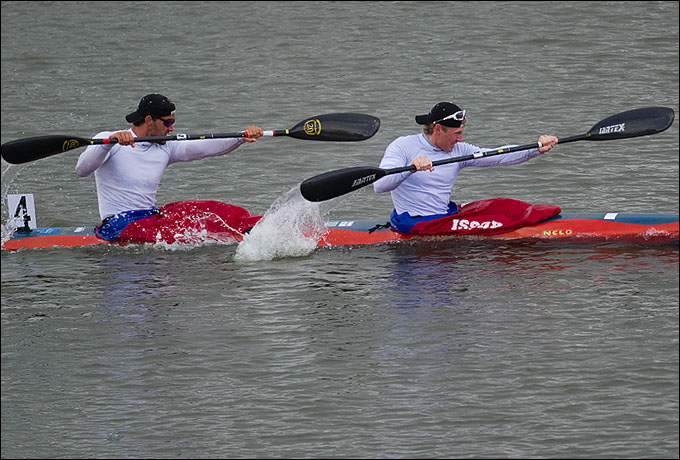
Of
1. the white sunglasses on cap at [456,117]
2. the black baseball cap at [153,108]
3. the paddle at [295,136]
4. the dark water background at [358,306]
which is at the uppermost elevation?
the black baseball cap at [153,108]

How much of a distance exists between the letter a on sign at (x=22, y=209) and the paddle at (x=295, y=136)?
388 millimetres

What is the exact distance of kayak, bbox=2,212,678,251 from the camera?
975 centimetres

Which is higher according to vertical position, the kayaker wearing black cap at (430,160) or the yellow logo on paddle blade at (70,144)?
the yellow logo on paddle blade at (70,144)

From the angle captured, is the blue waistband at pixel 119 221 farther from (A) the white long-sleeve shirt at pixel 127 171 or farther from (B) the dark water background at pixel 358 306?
(B) the dark water background at pixel 358 306

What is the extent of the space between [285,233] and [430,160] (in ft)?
4.67

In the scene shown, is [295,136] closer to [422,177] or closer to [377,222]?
[377,222]

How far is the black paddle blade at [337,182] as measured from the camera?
973 centimetres

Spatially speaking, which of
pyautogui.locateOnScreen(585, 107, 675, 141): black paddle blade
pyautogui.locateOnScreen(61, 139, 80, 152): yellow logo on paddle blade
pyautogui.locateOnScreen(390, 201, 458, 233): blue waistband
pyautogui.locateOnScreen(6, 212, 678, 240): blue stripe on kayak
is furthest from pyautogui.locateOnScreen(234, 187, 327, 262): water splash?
pyautogui.locateOnScreen(585, 107, 675, 141): black paddle blade

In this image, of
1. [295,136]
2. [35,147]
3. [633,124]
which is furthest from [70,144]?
[633,124]

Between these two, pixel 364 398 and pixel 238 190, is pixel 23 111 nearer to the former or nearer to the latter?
pixel 238 190

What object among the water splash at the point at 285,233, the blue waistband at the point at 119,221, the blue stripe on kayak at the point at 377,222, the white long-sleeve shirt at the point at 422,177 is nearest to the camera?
the blue stripe on kayak at the point at 377,222

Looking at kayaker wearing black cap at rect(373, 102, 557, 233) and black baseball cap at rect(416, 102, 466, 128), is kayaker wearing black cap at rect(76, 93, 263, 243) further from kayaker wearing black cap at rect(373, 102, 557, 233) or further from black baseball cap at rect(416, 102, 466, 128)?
black baseball cap at rect(416, 102, 466, 128)

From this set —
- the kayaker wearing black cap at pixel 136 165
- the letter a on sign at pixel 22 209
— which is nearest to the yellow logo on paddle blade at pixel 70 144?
the kayaker wearing black cap at pixel 136 165

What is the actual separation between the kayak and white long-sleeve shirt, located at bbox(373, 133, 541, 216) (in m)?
0.27
